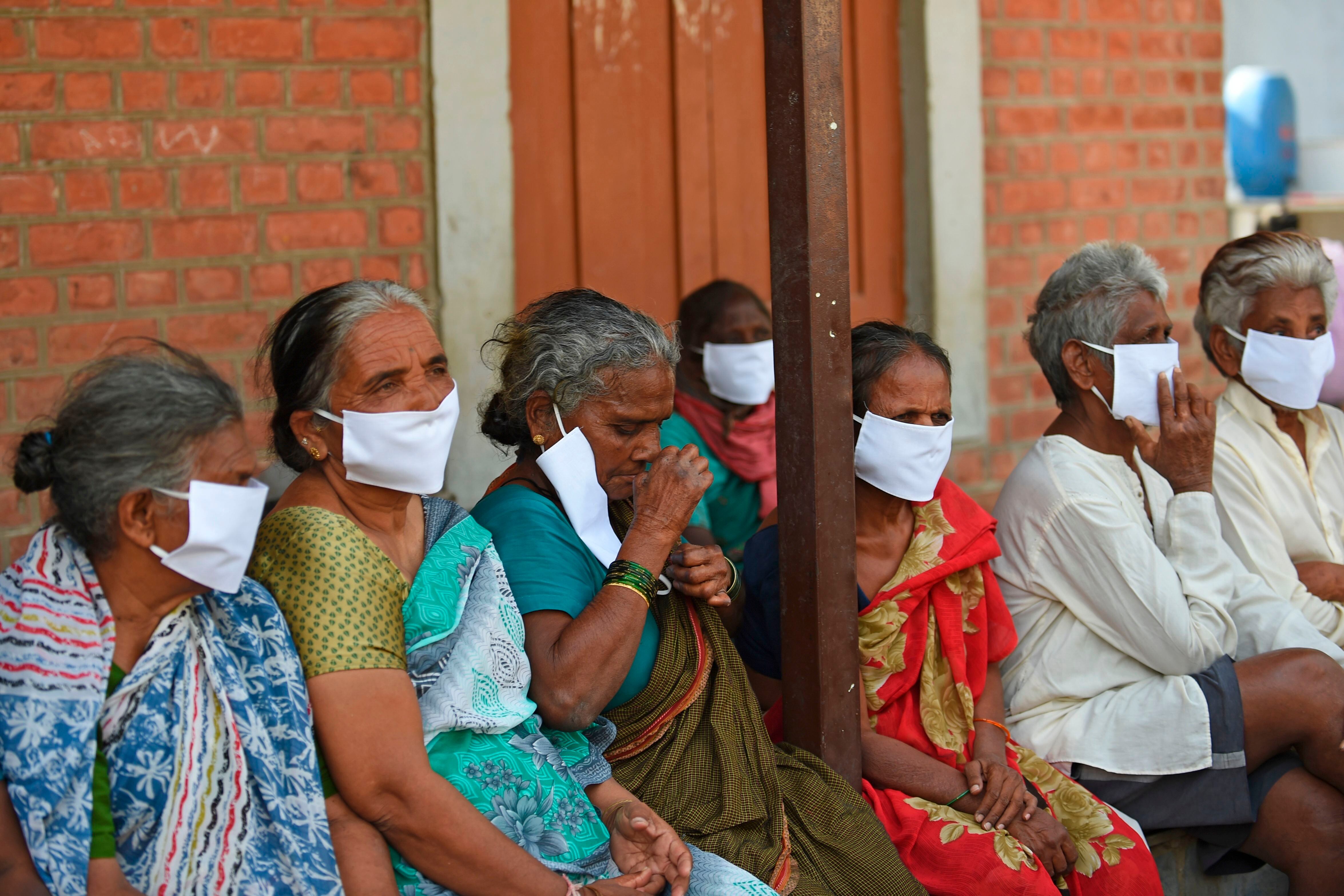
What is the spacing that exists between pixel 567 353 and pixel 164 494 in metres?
0.89

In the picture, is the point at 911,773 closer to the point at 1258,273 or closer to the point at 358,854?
the point at 358,854

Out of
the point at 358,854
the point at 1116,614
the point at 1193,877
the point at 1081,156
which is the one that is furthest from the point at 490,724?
the point at 1081,156

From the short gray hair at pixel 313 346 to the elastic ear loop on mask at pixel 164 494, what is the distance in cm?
38

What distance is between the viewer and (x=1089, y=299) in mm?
3289

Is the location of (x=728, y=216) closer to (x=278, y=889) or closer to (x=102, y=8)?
(x=102, y=8)

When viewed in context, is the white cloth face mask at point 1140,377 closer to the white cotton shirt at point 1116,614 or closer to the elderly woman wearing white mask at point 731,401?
the white cotton shirt at point 1116,614

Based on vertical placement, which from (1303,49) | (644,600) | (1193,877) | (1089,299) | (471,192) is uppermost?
(1303,49)

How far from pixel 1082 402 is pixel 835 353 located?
104 centimetres

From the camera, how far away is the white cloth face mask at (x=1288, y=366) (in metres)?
3.53

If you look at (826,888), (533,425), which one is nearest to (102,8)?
(533,425)

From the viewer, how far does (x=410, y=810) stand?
2061 millimetres

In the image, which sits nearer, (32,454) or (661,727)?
(32,454)

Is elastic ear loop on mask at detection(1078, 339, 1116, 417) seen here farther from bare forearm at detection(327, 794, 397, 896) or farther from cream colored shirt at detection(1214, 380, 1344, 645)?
bare forearm at detection(327, 794, 397, 896)

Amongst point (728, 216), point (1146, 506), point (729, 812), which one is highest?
point (728, 216)
